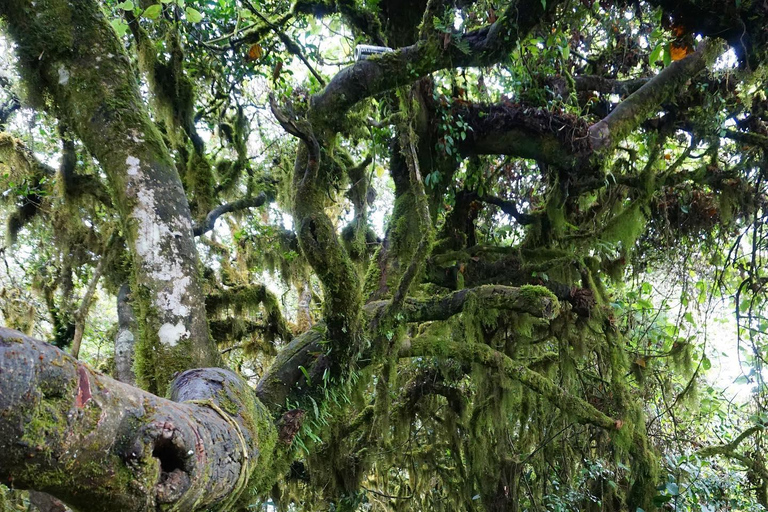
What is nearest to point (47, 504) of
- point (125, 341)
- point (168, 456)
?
point (125, 341)

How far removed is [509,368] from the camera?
10.5ft

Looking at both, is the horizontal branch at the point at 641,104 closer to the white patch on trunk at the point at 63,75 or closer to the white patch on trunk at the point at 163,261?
the white patch on trunk at the point at 163,261

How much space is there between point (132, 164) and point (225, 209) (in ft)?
8.08

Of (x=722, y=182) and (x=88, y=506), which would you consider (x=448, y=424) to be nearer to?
(x=722, y=182)

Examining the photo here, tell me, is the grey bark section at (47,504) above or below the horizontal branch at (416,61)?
below

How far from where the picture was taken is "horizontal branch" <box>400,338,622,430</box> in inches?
121

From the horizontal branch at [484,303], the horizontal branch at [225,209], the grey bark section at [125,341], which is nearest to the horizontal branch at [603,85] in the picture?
the horizontal branch at [484,303]

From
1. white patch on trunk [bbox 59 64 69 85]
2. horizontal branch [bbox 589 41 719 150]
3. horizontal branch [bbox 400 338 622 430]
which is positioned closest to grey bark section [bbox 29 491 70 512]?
horizontal branch [bbox 400 338 622 430]

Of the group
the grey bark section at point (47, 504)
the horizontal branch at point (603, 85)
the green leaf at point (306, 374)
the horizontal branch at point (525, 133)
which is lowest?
the grey bark section at point (47, 504)

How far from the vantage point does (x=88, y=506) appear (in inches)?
33.8

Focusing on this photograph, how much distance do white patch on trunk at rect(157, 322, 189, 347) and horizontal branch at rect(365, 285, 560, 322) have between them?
0.96 m

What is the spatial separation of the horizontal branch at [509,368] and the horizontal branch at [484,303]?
1.18 feet

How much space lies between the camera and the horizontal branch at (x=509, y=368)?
3068 millimetres

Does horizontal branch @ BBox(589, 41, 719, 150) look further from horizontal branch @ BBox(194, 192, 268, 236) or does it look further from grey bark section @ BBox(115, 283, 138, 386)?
grey bark section @ BBox(115, 283, 138, 386)
